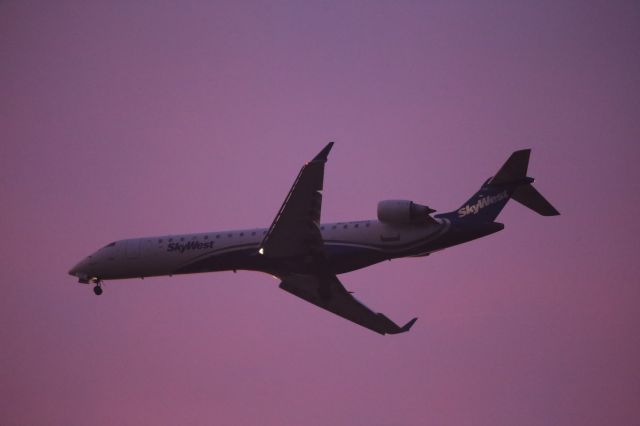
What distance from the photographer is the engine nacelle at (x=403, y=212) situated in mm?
33094

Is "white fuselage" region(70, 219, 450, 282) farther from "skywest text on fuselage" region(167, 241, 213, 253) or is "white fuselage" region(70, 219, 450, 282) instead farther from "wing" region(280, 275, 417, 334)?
"wing" region(280, 275, 417, 334)

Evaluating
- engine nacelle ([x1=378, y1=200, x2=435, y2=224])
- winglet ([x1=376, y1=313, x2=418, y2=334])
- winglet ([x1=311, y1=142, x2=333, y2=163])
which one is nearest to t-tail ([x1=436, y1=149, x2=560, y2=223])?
engine nacelle ([x1=378, y1=200, x2=435, y2=224])

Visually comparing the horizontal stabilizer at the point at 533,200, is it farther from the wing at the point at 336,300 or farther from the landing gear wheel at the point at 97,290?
the landing gear wheel at the point at 97,290

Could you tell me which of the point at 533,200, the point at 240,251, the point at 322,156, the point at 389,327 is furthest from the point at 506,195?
the point at 240,251

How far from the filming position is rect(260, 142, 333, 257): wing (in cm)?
3156

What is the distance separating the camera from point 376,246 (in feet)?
112

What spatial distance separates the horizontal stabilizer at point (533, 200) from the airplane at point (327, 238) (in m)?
0.04

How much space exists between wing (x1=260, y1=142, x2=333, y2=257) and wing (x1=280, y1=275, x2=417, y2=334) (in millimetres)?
2417

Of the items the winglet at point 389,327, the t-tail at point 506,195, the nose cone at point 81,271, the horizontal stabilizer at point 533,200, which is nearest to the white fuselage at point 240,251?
the nose cone at point 81,271

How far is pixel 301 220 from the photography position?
33.2 m

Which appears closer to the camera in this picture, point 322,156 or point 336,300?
point 322,156

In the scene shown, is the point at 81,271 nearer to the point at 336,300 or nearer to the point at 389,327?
the point at 336,300

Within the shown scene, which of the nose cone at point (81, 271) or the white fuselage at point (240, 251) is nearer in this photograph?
the white fuselage at point (240, 251)

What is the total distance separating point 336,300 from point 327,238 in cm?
456
